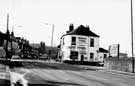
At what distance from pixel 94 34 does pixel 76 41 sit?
20.2 ft

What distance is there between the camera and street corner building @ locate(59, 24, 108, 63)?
59156 mm

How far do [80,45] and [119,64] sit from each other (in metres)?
23.6

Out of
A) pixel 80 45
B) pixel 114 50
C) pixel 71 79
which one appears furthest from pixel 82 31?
pixel 71 79

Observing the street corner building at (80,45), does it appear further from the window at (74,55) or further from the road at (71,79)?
the road at (71,79)

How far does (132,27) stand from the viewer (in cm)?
3272

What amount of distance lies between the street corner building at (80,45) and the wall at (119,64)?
59.0 feet

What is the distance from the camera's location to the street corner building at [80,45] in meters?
59.2

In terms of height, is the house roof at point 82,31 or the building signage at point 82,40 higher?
the house roof at point 82,31

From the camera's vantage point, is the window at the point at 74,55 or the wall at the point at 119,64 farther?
the window at the point at 74,55

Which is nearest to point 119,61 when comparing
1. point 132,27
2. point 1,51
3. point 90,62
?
point 132,27

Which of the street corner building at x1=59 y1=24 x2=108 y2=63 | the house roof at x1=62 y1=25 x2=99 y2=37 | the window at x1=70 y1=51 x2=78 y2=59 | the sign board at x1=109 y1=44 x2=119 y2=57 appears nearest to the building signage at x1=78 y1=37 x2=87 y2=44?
the street corner building at x1=59 y1=24 x2=108 y2=63

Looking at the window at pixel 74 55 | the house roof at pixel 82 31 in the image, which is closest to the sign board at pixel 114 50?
the window at pixel 74 55

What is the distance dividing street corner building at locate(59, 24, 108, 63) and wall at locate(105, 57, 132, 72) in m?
18.0

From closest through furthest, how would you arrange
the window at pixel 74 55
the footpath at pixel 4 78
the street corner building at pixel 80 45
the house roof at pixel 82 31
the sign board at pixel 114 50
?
the footpath at pixel 4 78 < the sign board at pixel 114 50 < the window at pixel 74 55 < the street corner building at pixel 80 45 < the house roof at pixel 82 31
